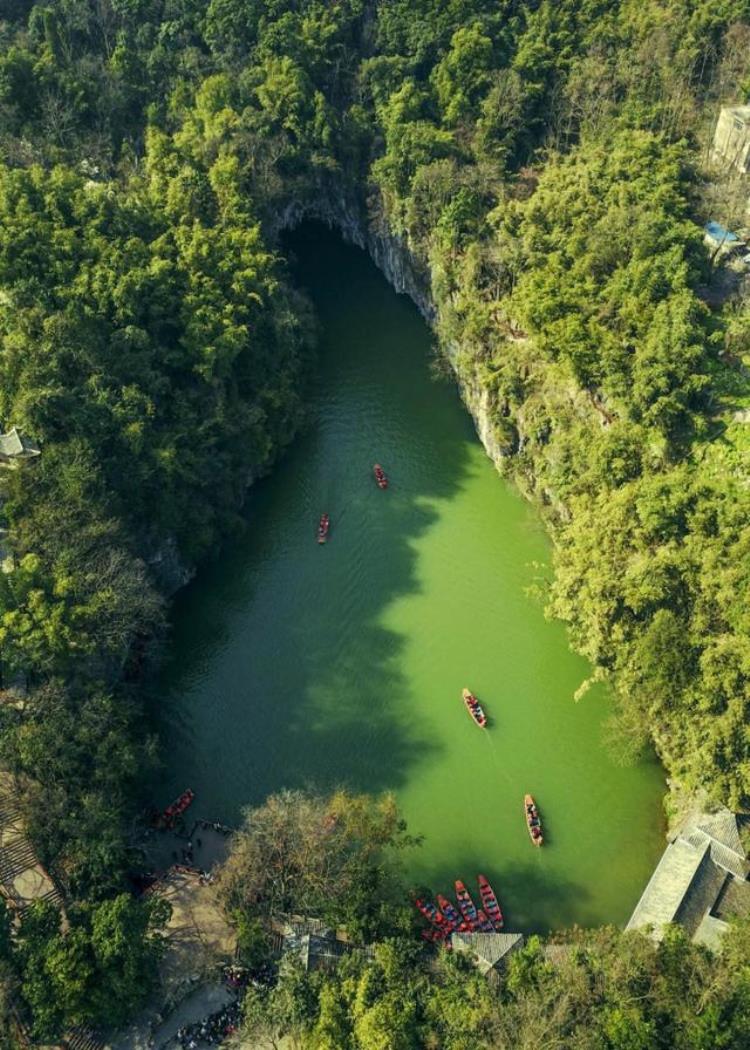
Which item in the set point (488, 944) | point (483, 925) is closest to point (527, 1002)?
point (488, 944)

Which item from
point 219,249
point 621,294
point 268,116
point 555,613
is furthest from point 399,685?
point 268,116

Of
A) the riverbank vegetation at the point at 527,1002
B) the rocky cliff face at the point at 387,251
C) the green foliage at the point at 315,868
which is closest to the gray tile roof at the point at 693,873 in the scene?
the riverbank vegetation at the point at 527,1002

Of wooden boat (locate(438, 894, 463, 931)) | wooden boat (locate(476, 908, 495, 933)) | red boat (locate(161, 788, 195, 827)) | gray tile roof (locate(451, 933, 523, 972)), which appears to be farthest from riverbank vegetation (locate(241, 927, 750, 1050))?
red boat (locate(161, 788, 195, 827))

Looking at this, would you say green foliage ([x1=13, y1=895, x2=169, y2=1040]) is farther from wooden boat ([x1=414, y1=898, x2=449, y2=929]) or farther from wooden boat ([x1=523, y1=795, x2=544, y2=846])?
wooden boat ([x1=523, y1=795, x2=544, y2=846])

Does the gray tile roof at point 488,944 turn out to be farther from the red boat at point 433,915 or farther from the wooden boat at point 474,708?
the wooden boat at point 474,708

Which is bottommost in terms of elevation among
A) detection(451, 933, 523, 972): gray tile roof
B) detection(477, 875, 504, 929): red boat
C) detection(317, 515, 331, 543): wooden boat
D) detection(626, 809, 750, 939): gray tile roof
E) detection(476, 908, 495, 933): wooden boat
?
detection(476, 908, 495, 933): wooden boat

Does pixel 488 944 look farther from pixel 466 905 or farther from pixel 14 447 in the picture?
pixel 14 447

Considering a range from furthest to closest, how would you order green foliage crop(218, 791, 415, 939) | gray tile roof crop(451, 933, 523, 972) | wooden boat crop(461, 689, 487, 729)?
wooden boat crop(461, 689, 487, 729), green foliage crop(218, 791, 415, 939), gray tile roof crop(451, 933, 523, 972)
